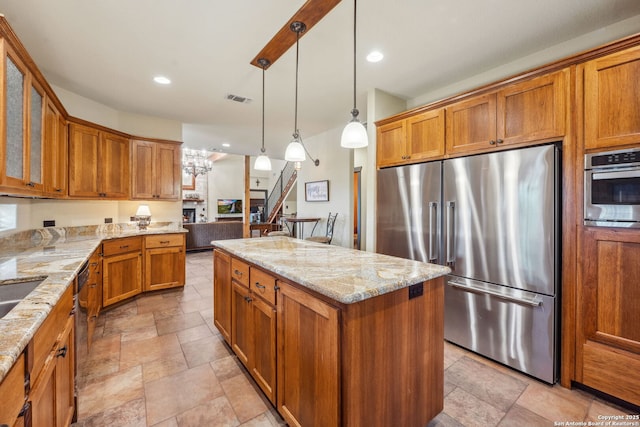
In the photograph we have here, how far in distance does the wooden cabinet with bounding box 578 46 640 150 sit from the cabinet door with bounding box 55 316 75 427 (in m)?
3.33

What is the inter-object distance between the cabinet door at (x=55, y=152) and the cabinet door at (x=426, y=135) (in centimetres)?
336

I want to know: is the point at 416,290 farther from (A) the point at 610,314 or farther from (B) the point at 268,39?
(B) the point at 268,39

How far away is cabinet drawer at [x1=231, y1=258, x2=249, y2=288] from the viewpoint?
1990 mm

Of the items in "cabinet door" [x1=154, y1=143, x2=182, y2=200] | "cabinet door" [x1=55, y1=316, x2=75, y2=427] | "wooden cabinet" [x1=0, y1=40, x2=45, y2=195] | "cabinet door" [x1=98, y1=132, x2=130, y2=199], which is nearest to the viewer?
"cabinet door" [x1=55, y1=316, x2=75, y2=427]

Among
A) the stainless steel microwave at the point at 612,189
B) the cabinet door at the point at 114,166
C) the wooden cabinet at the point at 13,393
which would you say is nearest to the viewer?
the wooden cabinet at the point at 13,393

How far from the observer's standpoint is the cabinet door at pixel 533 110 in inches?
77.9

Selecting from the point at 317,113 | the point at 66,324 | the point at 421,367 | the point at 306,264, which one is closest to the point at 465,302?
the point at 421,367

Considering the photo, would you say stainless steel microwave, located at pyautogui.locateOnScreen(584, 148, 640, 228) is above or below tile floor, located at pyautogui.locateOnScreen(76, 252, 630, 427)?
above

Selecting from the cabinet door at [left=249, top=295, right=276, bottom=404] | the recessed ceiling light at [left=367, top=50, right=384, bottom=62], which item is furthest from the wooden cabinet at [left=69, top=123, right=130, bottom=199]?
the recessed ceiling light at [left=367, top=50, right=384, bottom=62]

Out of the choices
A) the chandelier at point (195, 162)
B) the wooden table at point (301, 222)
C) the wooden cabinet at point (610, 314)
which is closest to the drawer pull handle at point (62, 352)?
the wooden cabinet at point (610, 314)

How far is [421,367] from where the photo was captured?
1.48 metres

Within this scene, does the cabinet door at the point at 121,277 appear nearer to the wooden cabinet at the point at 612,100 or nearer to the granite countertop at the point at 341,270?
the granite countertop at the point at 341,270

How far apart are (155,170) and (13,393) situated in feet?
13.0

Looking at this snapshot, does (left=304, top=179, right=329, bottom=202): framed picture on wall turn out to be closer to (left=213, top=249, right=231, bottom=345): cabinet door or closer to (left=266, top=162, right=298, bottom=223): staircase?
(left=266, top=162, right=298, bottom=223): staircase
